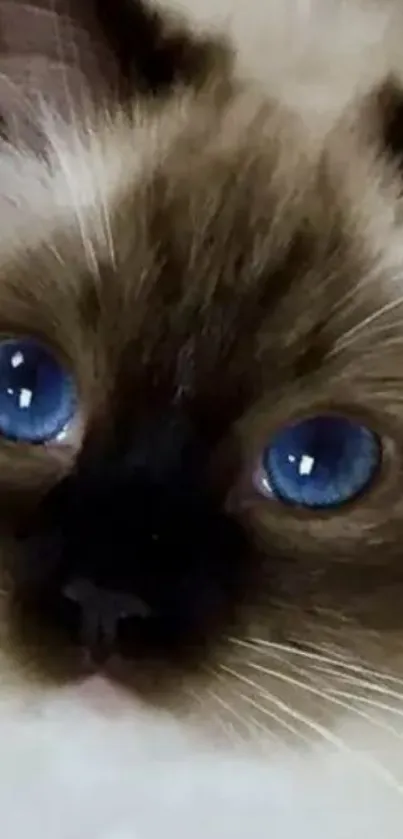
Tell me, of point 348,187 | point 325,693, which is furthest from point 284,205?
point 325,693

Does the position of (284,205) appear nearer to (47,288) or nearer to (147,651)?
(47,288)

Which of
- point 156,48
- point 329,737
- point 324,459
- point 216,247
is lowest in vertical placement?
point 329,737

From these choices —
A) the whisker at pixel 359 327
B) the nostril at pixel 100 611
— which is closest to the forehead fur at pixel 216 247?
the whisker at pixel 359 327

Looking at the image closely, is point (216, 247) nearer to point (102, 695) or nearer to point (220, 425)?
point (220, 425)

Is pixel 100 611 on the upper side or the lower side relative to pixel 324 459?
lower

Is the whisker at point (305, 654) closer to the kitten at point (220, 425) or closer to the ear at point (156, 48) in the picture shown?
the kitten at point (220, 425)

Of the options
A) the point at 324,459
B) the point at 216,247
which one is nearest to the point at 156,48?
the point at 216,247

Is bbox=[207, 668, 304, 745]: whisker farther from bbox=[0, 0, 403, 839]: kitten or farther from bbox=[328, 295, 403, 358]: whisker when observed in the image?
bbox=[328, 295, 403, 358]: whisker
